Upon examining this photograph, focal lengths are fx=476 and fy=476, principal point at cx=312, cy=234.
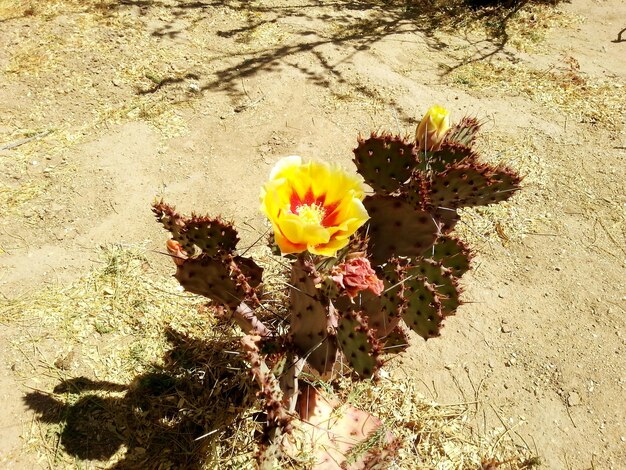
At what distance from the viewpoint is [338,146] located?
3.35 m

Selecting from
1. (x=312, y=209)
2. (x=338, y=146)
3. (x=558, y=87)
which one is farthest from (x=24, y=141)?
(x=558, y=87)

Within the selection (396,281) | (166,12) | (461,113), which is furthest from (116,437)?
(166,12)

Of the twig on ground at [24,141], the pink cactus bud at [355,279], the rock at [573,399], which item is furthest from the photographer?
the twig on ground at [24,141]

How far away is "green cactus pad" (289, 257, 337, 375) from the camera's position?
1429 millimetres

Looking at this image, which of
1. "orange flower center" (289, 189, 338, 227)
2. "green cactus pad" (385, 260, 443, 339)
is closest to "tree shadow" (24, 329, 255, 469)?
"green cactus pad" (385, 260, 443, 339)

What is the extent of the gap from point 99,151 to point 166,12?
6.44 ft

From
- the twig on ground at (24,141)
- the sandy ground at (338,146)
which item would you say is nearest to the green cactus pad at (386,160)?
the sandy ground at (338,146)

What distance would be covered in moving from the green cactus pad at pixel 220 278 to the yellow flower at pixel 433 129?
Result: 718 millimetres

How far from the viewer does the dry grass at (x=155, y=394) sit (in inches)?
70.1

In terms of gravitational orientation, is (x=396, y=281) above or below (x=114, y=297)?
above

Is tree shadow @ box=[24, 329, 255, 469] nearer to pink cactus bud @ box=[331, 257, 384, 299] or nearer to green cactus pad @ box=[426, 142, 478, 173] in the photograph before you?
pink cactus bud @ box=[331, 257, 384, 299]

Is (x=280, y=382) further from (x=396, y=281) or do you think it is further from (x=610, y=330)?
(x=610, y=330)

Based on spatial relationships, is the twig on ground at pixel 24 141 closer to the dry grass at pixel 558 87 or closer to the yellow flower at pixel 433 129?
the yellow flower at pixel 433 129

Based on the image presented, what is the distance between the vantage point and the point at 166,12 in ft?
14.4
